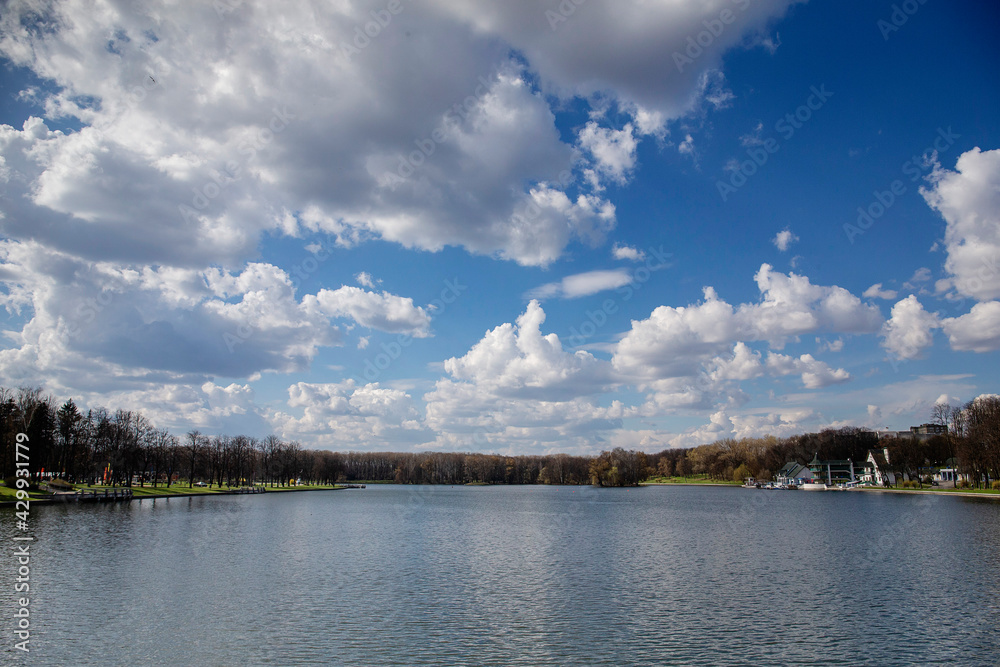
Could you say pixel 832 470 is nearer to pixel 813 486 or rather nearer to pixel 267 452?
pixel 813 486

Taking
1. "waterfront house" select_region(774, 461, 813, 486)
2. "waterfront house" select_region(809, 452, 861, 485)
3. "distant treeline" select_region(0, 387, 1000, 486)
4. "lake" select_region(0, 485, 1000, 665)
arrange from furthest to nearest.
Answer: "waterfront house" select_region(809, 452, 861, 485) < "waterfront house" select_region(774, 461, 813, 486) < "distant treeline" select_region(0, 387, 1000, 486) < "lake" select_region(0, 485, 1000, 665)

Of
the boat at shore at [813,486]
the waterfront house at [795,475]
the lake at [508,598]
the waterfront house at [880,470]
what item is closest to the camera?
the lake at [508,598]

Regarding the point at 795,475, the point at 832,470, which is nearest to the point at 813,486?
the point at 795,475

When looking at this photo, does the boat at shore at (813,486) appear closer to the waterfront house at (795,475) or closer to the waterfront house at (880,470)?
the waterfront house at (795,475)

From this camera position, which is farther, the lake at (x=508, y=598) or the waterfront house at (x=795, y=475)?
the waterfront house at (x=795, y=475)

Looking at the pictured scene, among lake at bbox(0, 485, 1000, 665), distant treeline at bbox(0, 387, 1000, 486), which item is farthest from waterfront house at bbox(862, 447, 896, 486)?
lake at bbox(0, 485, 1000, 665)

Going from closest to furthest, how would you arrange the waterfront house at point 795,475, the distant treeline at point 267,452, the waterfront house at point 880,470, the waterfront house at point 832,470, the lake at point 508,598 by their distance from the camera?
1. the lake at point 508,598
2. the distant treeline at point 267,452
3. the waterfront house at point 880,470
4. the waterfront house at point 795,475
5. the waterfront house at point 832,470

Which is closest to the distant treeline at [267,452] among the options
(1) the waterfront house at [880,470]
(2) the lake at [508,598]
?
(1) the waterfront house at [880,470]

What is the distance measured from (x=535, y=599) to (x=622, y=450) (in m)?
149

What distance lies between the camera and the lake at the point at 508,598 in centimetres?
1675

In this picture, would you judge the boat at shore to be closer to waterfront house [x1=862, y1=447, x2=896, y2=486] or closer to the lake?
waterfront house [x1=862, y1=447, x2=896, y2=486]

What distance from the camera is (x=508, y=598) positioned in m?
23.2

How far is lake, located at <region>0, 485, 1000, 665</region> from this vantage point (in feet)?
55.0

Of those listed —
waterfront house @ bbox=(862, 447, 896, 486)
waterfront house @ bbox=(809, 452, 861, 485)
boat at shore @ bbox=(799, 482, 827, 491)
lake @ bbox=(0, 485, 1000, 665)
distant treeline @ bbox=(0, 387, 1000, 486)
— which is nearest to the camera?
lake @ bbox=(0, 485, 1000, 665)
